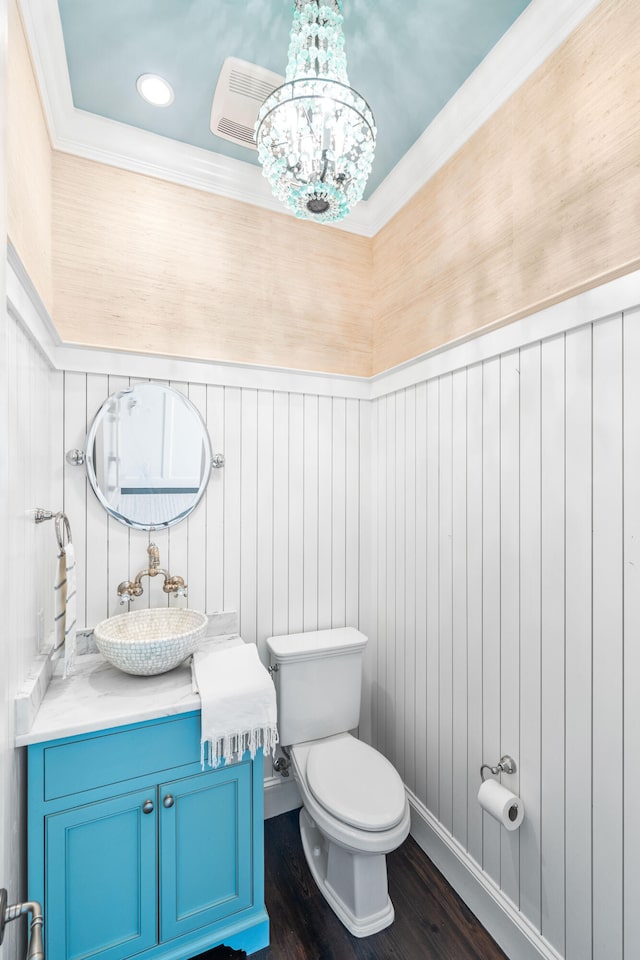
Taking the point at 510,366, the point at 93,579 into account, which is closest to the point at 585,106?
the point at 510,366

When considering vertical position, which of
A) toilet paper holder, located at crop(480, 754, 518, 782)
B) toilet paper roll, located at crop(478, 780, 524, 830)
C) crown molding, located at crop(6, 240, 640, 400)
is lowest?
toilet paper roll, located at crop(478, 780, 524, 830)

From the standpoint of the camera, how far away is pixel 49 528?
1.65 meters

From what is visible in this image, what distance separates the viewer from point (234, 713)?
4.68 ft

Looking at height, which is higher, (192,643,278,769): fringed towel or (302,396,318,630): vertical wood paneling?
(302,396,318,630): vertical wood paneling

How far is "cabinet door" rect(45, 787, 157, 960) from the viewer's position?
1289 millimetres

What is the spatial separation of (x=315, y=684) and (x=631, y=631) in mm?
1247

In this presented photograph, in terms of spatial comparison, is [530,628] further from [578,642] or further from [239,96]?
[239,96]

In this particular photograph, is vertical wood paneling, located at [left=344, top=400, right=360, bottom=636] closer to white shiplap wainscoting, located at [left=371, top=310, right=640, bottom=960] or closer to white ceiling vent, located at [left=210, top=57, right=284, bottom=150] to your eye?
white shiplap wainscoting, located at [left=371, top=310, right=640, bottom=960]

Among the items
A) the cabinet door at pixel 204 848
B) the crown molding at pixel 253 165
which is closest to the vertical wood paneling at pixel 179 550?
the cabinet door at pixel 204 848

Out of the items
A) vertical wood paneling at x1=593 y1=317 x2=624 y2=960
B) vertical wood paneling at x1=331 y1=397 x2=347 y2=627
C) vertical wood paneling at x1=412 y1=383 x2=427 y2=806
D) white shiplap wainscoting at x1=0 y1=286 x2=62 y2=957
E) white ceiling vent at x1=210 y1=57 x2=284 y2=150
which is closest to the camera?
white shiplap wainscoting at x1=0 y1=286 x2=62 y2=957

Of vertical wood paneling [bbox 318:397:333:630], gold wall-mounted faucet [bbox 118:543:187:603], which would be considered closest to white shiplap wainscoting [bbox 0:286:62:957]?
gold wall-mounted faucet [bbox 118:543:187:603]

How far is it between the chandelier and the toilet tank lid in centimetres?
161

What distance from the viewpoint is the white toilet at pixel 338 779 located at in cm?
150

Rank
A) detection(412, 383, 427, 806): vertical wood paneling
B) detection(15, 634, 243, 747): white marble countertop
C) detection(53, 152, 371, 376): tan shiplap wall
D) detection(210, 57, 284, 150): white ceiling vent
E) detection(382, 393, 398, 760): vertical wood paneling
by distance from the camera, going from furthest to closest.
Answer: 1. detection(382, 393, 398, 760): vertical wood paneling
2. detection(412, 383, 427, 806): vertical wood paneling
3. detection(53, 152, 371, 376): tan shiplap wall
4. detection(210, 57, 284, 150): white ceiling vent
5. detection(15, 634, 243, 747): white marble countertop
